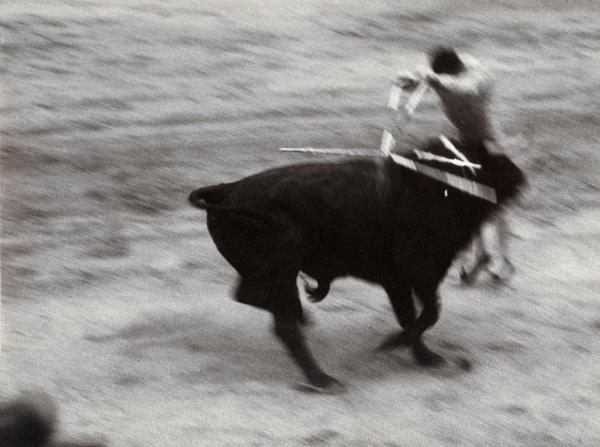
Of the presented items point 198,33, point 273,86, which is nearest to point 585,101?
point 273,86

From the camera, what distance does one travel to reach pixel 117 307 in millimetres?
2744

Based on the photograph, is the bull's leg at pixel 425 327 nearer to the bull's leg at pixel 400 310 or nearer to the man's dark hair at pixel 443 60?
the bull's leg at pixel 400 310

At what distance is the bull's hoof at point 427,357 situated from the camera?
2771mm

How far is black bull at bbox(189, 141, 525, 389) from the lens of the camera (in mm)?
2686

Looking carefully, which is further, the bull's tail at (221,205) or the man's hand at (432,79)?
the man's hand at (432,79)

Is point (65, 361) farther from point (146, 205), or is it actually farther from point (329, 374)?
point (329, 374)

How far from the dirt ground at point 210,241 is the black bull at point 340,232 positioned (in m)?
0.04

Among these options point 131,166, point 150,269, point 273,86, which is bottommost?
point 150,269

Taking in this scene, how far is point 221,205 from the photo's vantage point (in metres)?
2.69

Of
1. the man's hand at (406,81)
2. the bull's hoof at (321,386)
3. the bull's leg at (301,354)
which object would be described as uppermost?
the man's hand at (406,81)

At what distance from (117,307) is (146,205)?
0.76 ft

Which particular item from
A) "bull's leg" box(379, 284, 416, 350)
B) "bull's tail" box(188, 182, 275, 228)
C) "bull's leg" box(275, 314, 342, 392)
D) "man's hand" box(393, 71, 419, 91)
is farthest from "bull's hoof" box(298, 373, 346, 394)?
"man's hand" box(393, 71, 419, 91)

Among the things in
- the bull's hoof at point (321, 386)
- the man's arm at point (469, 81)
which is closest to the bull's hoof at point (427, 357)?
the bull's hoof at point (321, 386)

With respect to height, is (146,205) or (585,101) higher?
(585,101)
